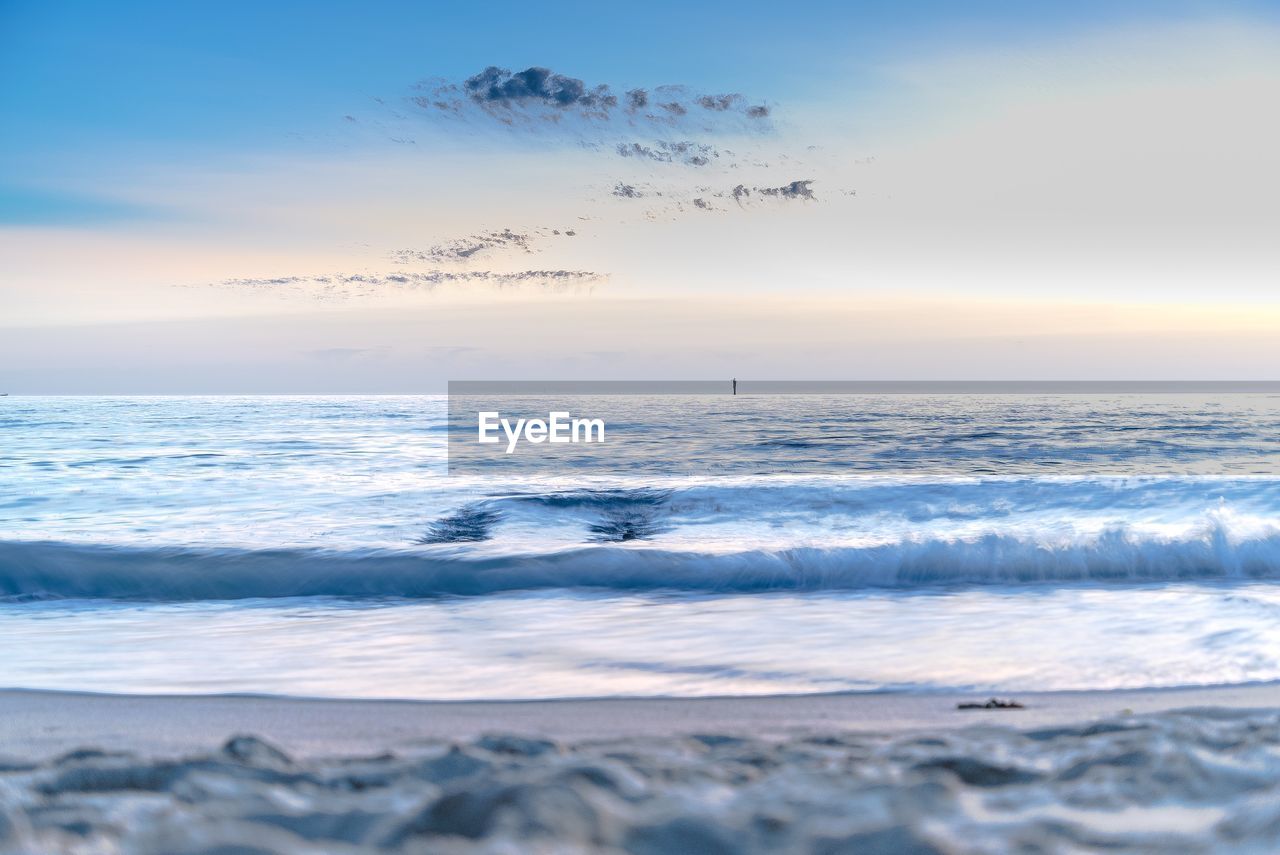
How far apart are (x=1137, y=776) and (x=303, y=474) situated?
45.3ft

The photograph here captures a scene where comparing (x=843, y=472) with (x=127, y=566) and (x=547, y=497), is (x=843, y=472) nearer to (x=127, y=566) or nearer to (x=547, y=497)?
(x=547, y=497)

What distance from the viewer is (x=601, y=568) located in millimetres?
7438

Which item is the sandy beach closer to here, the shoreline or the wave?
the shoreline

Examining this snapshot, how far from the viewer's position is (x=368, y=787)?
2.59 meters

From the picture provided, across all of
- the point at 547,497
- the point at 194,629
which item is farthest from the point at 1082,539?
the point at 194,629

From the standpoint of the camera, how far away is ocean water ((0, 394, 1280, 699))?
14.8 ft
